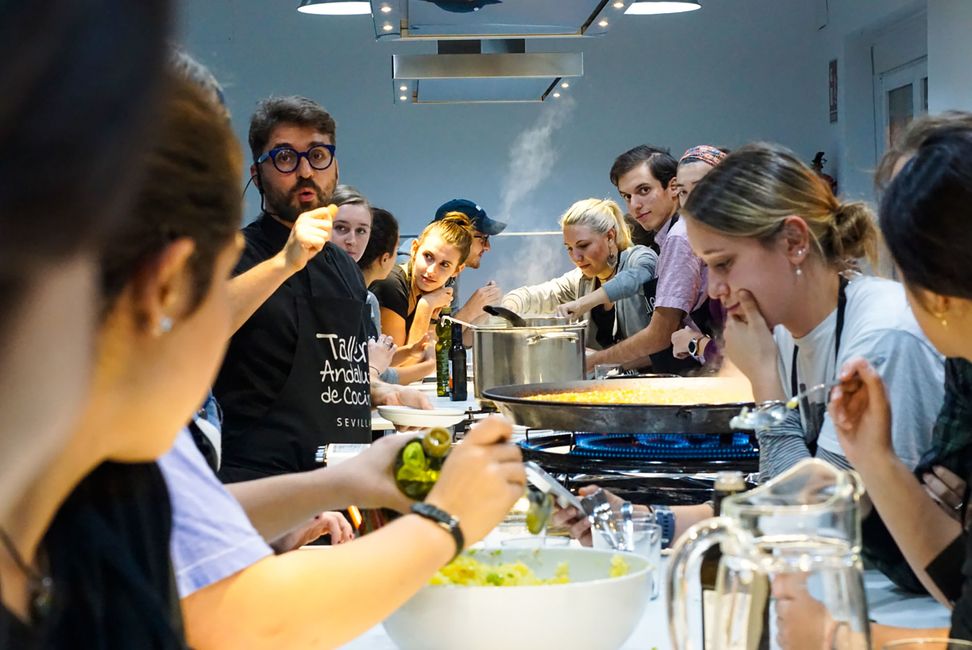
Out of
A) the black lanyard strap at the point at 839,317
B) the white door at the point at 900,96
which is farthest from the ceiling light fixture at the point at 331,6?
the white door at the point at 900,96

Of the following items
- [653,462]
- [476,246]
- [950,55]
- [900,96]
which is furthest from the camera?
[900,96]

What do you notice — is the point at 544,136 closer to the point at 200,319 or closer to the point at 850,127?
the point at 850,127

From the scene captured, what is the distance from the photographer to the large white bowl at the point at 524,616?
1230 mm

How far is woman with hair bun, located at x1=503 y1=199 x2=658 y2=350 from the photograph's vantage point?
5.38 m

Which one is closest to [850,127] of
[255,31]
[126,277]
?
[255,31]

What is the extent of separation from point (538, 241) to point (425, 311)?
3084 millimetres

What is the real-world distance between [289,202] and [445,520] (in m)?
2.00

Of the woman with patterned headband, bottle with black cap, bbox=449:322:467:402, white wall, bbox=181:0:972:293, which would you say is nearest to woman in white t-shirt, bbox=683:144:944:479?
the woman with patterned headband

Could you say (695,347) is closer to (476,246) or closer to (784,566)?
(476,246)

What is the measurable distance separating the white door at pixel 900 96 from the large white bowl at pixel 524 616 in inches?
243

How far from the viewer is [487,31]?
366 cm

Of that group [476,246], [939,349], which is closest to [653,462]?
[939,349]

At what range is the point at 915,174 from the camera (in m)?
1.46

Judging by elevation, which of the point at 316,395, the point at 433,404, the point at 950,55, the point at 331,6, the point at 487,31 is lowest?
the point at 433,404
